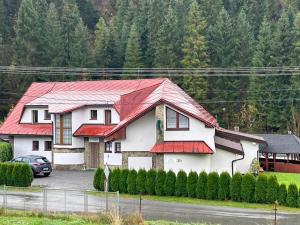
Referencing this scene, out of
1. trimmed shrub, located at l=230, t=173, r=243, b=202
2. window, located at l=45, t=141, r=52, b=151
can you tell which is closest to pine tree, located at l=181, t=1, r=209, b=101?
window, located at l=45, t=141, r=52, b=151

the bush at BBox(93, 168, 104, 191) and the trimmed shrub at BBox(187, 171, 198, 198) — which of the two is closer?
the trimmed shrub at BBox(187, 171, 198, 198)

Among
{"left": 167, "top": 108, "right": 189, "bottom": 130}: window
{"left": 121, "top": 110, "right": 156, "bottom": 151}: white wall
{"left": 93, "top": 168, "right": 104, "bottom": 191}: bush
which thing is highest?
{"left": 167, "top": 108, "right": 189, "bottom": 130}: window

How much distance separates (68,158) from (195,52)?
26351mm

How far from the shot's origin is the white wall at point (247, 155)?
42.4 metres

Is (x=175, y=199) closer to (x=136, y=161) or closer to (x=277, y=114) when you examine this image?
(x=136, y=161)

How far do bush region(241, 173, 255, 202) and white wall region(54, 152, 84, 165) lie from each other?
1645cm

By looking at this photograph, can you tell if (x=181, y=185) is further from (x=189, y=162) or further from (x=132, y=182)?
(x=189, y=162)

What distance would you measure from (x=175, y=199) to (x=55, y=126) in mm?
15186

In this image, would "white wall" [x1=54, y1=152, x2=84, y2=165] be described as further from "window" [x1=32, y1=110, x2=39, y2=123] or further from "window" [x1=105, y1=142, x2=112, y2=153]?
"window" [x1=32, y1=110, x2=39, y2=123]

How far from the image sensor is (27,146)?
149 ft

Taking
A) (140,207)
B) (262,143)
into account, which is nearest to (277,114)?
(262,143)

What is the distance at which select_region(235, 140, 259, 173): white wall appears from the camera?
139 ft

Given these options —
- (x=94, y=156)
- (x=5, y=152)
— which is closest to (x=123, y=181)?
(x=94, y=156)

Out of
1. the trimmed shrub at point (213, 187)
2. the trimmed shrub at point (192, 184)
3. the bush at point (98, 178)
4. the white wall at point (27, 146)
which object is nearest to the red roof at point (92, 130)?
the white wall at point (27, 146)
